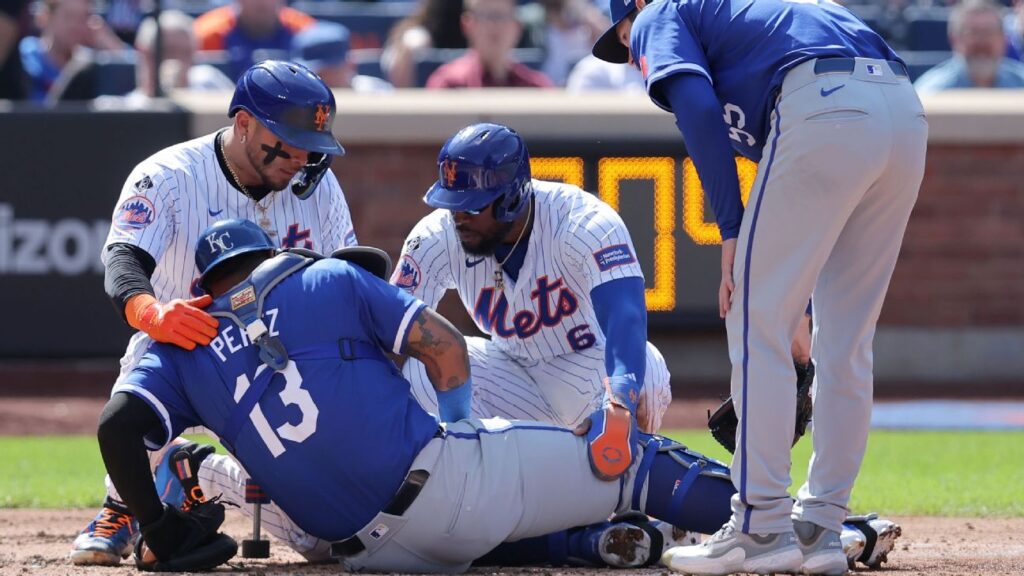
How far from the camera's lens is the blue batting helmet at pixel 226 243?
436cm

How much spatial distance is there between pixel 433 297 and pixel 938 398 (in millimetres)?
5566

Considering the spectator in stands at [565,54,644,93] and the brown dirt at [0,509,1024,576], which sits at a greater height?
the spectator in stands at [565,54,644,93]

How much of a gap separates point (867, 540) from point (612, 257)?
1.22 metres

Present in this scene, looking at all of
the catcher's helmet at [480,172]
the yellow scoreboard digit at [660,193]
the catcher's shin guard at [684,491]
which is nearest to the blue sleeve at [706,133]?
the catcher's shin guard at [684,491]

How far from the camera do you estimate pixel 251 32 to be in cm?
1139

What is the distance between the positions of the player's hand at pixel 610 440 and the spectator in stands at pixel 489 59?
6.43 m

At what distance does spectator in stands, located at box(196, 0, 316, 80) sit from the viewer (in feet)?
37.0

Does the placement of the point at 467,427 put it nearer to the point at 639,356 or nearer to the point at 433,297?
the point at 639,356

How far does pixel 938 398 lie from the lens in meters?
10.1

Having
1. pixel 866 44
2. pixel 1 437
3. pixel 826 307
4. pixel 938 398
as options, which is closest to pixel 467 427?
pixel 826 307

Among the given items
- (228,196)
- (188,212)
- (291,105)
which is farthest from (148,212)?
(291,105)

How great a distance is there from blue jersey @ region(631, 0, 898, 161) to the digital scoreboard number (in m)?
5.28

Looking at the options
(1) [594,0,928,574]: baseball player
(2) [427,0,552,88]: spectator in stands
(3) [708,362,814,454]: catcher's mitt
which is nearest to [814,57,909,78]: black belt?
(1) [594,0,928,574]: baseball player

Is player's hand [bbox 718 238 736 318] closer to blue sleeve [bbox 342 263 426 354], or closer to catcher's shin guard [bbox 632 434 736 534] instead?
catcher's shin guard [bbox 632 434 736 534]
